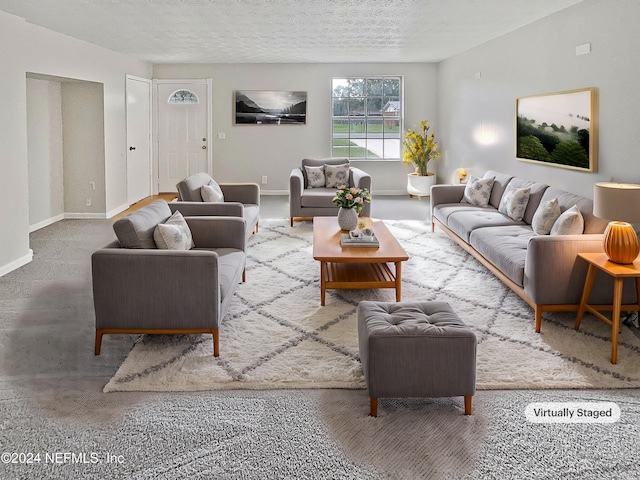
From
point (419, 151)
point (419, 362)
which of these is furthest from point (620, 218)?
point (419, 151)

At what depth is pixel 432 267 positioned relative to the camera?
5.50 meters

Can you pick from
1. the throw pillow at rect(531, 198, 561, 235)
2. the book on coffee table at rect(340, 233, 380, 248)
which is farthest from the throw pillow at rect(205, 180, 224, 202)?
the throw pillow at rect(531, 198, 561, 235)

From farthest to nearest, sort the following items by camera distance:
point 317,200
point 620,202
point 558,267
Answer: point 317,200 → point 558,267 → point 620,202

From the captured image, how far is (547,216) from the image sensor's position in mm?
4883

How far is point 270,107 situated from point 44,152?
13.5ft

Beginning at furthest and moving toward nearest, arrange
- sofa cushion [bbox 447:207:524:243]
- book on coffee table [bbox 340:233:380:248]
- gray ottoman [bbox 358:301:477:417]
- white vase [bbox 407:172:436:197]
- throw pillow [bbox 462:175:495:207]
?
1. white vase [bbox 407:172:436:197]
2. throw pillow [bbox 462:175:495:207]
3. sofa cushion [bbox 447:207:524:243]
4. book on coffee table [bbox 340:233:380:248]
5. gray ottoman [bbox 358:301:477:417]

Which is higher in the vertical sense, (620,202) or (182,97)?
(182,97)

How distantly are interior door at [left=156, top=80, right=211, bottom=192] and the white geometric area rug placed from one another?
585 cm

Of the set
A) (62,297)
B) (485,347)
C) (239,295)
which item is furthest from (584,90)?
(62,297)

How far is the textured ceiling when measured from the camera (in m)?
5.15

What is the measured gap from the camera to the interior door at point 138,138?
9.15 m

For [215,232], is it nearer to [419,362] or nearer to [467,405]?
[419,362]

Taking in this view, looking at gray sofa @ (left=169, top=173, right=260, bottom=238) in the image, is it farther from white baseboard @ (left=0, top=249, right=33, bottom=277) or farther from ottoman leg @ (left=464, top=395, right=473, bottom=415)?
ottoman leg @ (left=464, top=395, right=473, bottom=415)

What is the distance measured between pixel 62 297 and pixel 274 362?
214 cm
